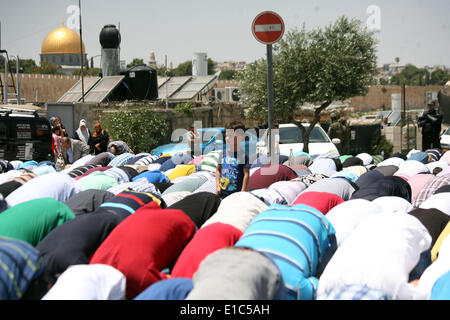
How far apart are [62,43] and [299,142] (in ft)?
272

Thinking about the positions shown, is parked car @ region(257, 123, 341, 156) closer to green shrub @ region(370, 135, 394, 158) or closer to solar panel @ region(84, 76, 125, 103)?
green shrub @ region(370, 135, 394, 158)

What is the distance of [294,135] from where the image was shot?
14.4 metres

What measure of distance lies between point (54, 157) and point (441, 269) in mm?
9813

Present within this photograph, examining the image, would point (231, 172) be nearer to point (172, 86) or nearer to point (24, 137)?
point (24, 137)

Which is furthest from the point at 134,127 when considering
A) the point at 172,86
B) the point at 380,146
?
the point at 172,86

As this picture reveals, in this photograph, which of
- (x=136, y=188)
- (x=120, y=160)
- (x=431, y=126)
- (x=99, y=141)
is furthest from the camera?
(x=431, y=126)

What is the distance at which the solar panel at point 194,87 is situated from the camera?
96.9 feet

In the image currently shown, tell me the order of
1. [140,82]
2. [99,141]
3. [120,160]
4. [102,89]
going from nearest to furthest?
[120,160], [99,141], [102,89], [140,82]

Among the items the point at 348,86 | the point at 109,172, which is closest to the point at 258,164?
the point at 109,172

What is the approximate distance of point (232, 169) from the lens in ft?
20.1

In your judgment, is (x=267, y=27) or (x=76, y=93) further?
(x=76, y=93)

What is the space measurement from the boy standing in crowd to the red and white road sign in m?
1.33

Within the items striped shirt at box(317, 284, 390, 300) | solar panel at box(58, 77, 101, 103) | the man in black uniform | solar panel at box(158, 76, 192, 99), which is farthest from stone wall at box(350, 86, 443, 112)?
striped shirt at box(317, 284, 390, 300)
